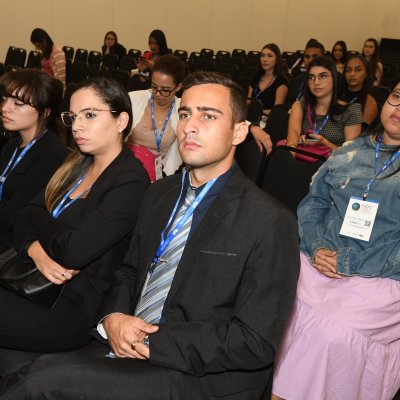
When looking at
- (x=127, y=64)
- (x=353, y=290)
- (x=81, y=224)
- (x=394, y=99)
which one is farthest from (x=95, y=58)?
(x=353, y=290)

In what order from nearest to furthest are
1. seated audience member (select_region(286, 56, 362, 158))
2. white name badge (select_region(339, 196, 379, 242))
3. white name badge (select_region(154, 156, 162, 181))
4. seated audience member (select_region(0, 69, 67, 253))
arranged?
white name badge (select_region(339, 196, 379, 242))
seated audience member (select_region(0, 69, 67, 253))
white name badge (select_region(154, 156, 162, 181))
seated audience member (select_region(286, 56, 362, 158))

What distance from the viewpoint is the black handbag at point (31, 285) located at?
70.1 inches

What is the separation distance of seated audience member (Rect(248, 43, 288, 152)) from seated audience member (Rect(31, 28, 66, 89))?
9.37 feet

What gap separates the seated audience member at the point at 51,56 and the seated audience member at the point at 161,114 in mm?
4078

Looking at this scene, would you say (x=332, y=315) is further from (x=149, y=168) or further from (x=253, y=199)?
(x=149, y=168)

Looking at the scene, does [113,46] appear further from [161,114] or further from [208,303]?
[208,303]

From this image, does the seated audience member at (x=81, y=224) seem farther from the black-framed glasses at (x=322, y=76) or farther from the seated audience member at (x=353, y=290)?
the black-framed glasses at (x=322, y=76)

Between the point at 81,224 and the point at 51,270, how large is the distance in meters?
0.19

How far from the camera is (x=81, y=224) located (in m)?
1.82

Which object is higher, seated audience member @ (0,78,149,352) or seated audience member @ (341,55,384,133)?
seated audience member @ (341,55,384,133)

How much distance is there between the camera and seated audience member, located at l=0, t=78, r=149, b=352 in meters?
1.78

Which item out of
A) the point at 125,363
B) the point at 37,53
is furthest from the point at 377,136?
the point at 37,53

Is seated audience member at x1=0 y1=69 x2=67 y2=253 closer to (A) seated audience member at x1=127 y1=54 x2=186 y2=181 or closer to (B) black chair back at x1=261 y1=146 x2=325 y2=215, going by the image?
(A) seated audience member at x1=127 y1=54 x2=186 y2=181

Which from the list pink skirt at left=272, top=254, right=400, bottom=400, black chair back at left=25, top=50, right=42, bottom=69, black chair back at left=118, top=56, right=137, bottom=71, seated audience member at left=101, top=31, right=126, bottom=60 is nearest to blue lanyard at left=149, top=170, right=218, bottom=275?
pink skirt at left=272, top=254, right=400, bottom=400
